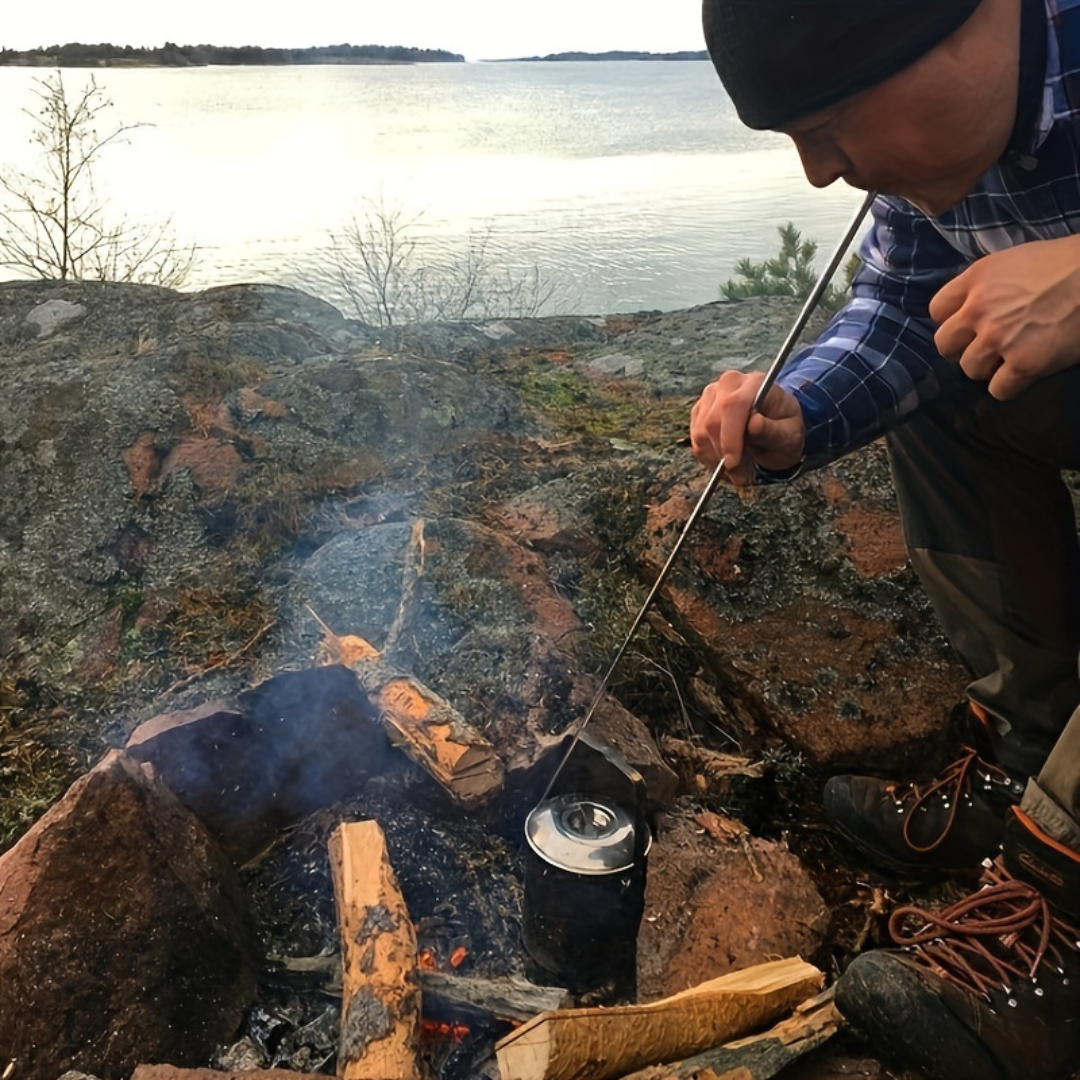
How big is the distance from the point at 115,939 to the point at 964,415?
1.85 meters

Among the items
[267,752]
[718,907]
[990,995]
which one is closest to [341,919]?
[267,752]

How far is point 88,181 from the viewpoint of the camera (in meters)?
7.23

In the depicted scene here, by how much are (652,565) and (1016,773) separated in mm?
1056

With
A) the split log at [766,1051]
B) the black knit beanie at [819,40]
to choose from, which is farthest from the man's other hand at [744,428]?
the split log at [766,1051]

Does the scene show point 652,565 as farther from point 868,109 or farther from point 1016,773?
point 868,109

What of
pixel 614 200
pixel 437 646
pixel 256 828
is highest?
pixel 614 200

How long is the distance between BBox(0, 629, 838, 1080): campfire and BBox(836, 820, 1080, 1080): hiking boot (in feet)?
0.36

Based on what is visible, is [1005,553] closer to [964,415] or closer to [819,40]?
[964,415]

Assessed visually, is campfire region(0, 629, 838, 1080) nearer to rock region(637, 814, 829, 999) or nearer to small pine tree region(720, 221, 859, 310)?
rock region(637, 814, 829, 999)

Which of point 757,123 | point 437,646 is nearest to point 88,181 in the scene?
point 437,646

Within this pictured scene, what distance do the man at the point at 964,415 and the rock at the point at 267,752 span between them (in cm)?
105

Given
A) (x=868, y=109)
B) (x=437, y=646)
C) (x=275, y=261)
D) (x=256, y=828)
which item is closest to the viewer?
(x=868, y=109)

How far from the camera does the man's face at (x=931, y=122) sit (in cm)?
112

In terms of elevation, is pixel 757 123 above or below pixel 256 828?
above
